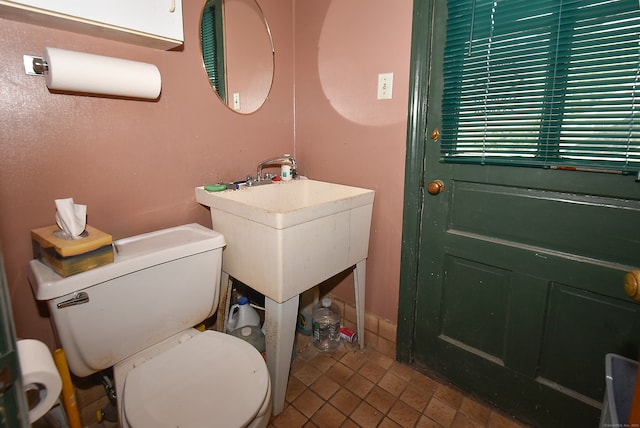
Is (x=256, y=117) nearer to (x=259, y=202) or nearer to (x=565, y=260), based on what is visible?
(x=259, y=202)

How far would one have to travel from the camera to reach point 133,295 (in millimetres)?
1057

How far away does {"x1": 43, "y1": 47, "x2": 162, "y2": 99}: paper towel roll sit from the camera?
95 centimetres

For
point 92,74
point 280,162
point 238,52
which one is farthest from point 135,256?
point 238,52

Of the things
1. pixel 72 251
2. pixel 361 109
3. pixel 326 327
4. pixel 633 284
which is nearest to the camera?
pixel 633 284

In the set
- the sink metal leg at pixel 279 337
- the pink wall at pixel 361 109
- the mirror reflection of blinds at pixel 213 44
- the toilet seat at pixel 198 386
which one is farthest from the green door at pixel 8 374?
the pink wall at pixel 361 109

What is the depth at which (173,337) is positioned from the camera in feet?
3.99

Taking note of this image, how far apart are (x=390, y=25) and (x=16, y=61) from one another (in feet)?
4.36

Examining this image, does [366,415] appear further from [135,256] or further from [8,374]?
[8,374]

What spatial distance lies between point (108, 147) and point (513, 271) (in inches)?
61.8

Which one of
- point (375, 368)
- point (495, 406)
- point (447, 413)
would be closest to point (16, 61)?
point (375, 368)

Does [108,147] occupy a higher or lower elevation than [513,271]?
higher

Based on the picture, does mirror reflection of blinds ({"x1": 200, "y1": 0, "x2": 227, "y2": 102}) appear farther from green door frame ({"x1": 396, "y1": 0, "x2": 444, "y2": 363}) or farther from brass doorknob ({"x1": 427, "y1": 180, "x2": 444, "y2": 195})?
brass doorknob ({"x1": 427, "y1": 180, "x2": 444, "y2": 195})

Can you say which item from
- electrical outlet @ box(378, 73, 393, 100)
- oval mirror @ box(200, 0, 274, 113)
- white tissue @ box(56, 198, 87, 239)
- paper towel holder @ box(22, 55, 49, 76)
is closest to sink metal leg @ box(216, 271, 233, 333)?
white tissue @ box(56, 198, 87, 239)

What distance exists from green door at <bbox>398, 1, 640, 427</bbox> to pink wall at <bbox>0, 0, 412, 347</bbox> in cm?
11
